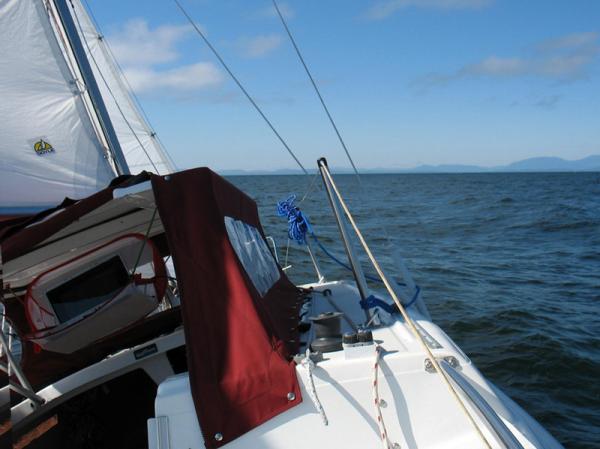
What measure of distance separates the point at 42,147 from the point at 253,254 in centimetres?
202

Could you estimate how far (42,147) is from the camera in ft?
15.7

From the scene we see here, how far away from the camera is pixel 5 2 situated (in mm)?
4617

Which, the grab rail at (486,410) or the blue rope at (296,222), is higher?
the blue rope at (296,222)

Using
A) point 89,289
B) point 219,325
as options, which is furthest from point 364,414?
point 89,289

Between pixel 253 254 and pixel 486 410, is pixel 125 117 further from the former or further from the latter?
pixel 486 410

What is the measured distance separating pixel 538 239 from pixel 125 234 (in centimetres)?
1193

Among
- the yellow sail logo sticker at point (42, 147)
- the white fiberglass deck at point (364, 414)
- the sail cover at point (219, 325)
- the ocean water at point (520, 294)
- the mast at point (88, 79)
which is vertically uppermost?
the mast at point (88, 79)

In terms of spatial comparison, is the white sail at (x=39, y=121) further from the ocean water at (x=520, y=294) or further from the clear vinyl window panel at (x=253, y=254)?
the ocean water at (x=520, y=294)

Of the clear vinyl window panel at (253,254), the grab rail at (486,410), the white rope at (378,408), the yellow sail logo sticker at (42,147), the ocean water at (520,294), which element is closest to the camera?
the grab rail at (486,410)

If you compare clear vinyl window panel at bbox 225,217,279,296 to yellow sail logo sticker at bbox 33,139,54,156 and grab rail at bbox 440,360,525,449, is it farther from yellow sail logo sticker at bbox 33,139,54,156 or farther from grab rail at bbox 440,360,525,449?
yellow sail logo sticker at bbox 33,139,54,156

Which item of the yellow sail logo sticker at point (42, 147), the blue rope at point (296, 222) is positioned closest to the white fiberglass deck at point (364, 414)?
the yellow sail logo sticker at point (42, 147)

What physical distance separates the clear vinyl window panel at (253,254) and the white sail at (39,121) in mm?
1540

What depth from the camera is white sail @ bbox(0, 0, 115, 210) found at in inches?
181

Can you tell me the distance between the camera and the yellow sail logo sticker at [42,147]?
4758mm
